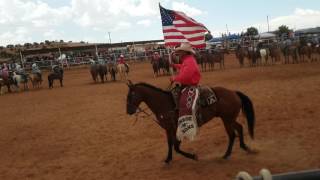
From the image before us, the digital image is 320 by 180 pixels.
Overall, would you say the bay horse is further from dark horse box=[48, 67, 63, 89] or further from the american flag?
the american flag

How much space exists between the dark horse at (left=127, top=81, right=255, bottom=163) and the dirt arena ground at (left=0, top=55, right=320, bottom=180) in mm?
505

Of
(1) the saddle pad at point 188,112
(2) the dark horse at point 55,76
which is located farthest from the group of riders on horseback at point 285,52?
(1) the saddle pad at point 188,112

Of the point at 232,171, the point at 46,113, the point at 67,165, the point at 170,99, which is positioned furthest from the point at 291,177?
the point at 46,113

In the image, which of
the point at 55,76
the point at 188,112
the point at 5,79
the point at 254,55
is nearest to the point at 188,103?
the point at 188,112

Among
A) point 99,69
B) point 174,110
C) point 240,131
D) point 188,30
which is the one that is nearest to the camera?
point 174,110

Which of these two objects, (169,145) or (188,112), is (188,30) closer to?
(169,145)

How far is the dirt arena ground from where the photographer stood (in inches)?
304

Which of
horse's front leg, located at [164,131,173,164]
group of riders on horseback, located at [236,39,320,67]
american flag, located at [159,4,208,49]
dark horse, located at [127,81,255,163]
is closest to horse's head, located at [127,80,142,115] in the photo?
dark horse, located at [127,81,255,163]

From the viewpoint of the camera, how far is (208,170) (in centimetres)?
745

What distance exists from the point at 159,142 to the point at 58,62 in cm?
3665

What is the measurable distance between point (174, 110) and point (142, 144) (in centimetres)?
246

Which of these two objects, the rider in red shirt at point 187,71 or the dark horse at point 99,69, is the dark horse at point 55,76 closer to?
the dark horse at point 99,69

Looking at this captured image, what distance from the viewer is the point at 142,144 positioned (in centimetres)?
1002

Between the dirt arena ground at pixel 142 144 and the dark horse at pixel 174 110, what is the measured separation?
0.51 metres
